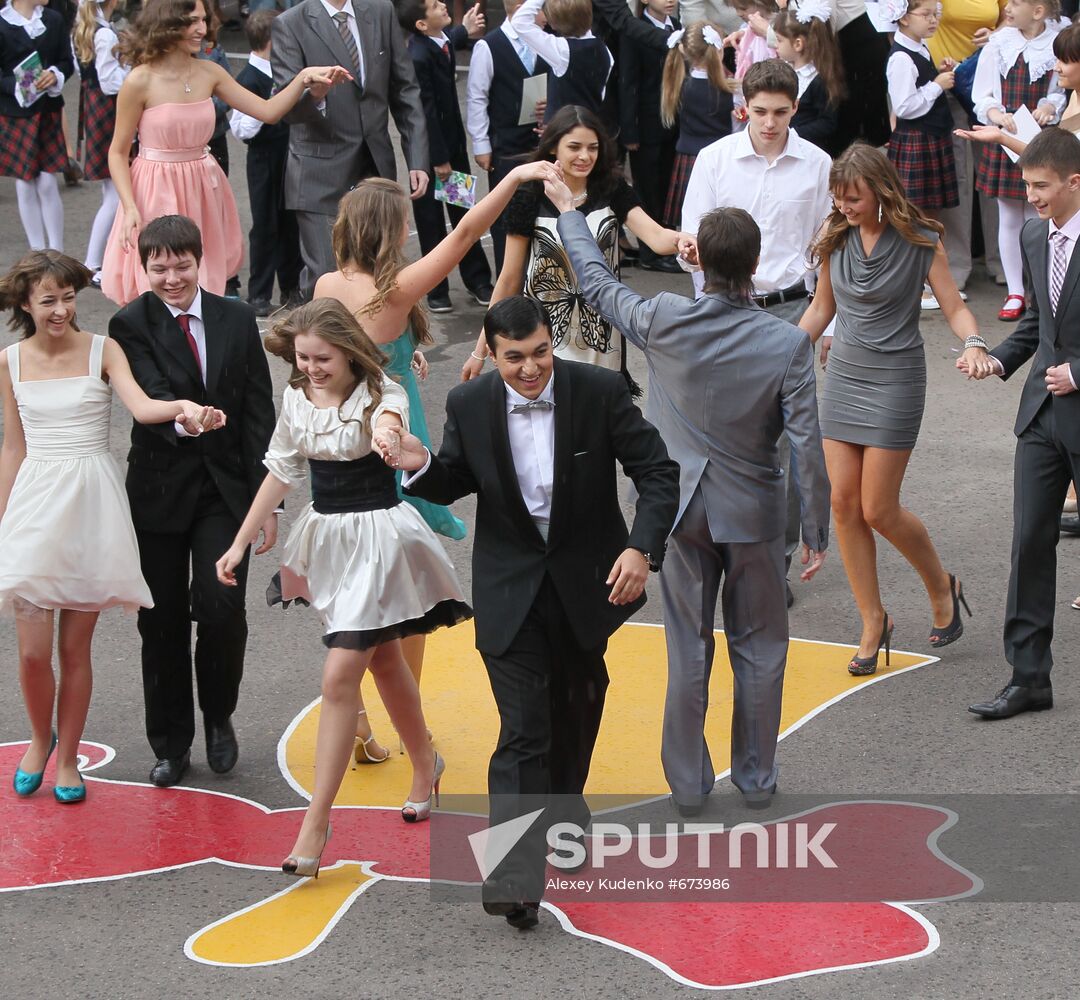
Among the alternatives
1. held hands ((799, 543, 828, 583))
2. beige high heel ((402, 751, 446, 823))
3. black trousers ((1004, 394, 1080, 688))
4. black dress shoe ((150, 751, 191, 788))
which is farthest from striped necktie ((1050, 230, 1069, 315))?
black dress shoe ((150, 751, 191, 788))

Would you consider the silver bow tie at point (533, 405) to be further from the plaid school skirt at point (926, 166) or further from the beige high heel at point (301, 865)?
the plaid school skirt at point (926, 166)

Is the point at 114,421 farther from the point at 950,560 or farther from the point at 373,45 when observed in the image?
the point at 950,560

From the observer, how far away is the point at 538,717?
5.09 metres

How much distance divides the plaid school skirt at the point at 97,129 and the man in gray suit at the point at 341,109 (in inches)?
79.7

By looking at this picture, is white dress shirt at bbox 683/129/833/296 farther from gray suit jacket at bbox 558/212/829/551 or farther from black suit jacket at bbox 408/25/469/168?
black suit jacket at bbox 408/25/469/168

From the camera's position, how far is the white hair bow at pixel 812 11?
1140cm

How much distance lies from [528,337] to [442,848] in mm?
1834

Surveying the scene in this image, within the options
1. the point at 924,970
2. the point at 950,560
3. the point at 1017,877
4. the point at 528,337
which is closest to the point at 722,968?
the point at 924,970

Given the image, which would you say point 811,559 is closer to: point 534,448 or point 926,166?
point 534,448

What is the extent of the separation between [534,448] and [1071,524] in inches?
168

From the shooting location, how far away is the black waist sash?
5457 mm

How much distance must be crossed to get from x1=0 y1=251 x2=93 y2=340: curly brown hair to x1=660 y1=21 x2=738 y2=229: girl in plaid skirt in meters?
6.84

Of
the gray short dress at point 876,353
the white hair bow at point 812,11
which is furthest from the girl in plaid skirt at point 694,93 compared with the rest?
the gray short dress at point 876,353

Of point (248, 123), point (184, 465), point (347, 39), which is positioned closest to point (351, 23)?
point (347, 39)
